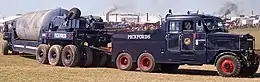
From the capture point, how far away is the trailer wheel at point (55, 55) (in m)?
22.1

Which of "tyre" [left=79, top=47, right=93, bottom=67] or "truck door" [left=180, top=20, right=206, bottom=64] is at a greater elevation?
"truck door" [left=180, top=20, right=206, bottom=64]

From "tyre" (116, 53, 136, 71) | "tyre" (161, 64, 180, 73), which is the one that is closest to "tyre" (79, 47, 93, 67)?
"tyre" (116, 53, 136, 71)

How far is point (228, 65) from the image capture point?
17.5 m

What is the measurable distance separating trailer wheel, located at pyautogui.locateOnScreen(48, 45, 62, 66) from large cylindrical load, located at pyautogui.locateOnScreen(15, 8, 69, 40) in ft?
5.88

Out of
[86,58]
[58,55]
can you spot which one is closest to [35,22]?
[58,55]

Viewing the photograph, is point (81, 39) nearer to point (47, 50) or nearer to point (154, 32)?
point (47, 50)

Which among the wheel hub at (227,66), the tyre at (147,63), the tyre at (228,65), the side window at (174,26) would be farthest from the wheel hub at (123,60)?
the wheel hub at (227,66)

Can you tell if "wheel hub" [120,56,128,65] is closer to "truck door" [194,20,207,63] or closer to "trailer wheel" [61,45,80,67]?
"trailer wheel" [61,45,80,67]

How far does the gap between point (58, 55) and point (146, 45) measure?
14.5 ft

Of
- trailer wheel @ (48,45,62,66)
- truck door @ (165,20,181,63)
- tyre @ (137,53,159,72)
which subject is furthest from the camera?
trailer wheel @ (48,45,62,66)

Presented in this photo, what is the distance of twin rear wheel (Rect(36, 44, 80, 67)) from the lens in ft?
70.2

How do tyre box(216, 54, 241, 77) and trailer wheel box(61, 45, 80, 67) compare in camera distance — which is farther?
trailer wheel box(61, 45, 80, 67)

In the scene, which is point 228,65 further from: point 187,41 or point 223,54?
point 187,41

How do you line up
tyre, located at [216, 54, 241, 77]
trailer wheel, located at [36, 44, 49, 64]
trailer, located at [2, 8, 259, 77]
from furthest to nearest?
trailer wheel, located at [36, 44, 49, 64] → trailer, located at [2, 8, 259, 77] → tyre, located at [216, 54, 241, 77]
